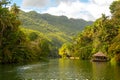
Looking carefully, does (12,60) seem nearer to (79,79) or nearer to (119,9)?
(119,9)

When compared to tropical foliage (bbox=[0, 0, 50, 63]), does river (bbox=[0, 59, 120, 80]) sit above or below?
below

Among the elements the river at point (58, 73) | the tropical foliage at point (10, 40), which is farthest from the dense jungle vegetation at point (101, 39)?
the tropical foliage at point (10, 40)

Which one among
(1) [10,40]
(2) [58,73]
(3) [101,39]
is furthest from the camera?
(3) [101,39]

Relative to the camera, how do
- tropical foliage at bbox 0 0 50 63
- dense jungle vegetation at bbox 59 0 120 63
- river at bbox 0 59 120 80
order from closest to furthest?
river at bbox 0 59 120 80 < tropical foliage at bbox 0 0 50 63 < dense jungle vegetation at bbox 59 0 120 63

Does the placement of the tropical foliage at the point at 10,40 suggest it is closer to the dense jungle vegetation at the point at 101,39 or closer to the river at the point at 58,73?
the river at the point at 58,73

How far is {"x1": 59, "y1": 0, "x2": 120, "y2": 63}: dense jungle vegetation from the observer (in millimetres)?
88188

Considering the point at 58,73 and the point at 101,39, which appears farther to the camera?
the point at 101,39

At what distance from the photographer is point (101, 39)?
370 ft

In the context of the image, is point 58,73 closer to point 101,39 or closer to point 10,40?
point 10,40

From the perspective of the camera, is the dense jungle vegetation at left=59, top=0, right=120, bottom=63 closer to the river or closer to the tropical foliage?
the river

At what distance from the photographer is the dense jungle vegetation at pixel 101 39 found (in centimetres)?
8819

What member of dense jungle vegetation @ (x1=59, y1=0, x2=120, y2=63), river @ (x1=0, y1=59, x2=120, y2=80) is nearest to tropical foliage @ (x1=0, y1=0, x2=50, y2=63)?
river @ (x1=0, y1=59, x2=120, y2=80)

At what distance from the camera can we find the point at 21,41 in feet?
311

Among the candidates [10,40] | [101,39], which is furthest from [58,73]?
[101,39]
